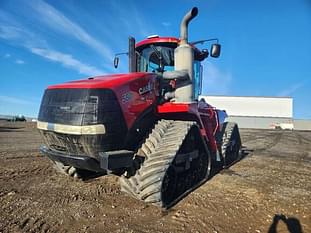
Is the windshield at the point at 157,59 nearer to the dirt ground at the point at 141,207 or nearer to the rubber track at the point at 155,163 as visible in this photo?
the rubber track at the point at 155,163

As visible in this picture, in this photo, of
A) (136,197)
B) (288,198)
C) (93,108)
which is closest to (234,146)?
(288,198)

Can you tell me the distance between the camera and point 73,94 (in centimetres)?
431

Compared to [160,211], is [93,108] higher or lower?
higher

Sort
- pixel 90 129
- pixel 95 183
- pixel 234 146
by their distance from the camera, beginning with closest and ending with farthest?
pixel 90 129
pixel 95 183
pixel 234 146

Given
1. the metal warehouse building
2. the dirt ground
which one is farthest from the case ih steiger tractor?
the metal warehouse building

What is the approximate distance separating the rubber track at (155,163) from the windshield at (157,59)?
5.73 feet

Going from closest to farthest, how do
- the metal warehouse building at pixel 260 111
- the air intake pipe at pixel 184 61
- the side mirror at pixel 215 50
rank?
1. the air intake pipe at pixel 184 61
2. the side mirror at pixel 215 50
3. the metal warehouse building at pixel 260 111

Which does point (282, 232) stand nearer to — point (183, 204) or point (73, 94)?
point (183, 204)

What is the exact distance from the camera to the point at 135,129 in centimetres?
469

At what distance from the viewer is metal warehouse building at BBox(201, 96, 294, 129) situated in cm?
5419

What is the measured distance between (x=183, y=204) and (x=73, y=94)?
2.44 meters

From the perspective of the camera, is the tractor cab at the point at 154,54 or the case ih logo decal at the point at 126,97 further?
the tractor cab at the point at 154,54

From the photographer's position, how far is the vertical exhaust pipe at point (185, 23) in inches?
218

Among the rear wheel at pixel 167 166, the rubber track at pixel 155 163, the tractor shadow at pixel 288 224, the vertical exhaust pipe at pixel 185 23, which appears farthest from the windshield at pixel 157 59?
the tractor shadow at pixel 288 224
